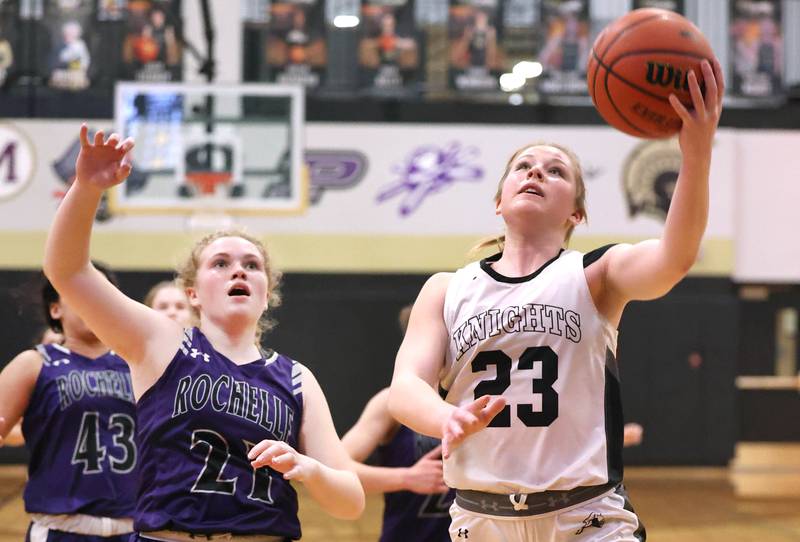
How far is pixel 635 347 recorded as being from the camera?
1226 cm

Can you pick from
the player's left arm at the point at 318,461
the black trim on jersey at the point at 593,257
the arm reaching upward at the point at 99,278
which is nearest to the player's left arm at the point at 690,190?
the black trim on jersey at the point at 593,257

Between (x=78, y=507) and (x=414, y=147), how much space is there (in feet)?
28.6

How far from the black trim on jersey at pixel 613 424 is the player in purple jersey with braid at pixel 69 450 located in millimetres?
2109

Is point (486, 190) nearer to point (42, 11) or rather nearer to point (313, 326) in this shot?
point (313, 326)

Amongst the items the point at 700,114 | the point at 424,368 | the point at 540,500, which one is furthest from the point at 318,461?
the point at 700,114

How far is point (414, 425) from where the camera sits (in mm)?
2699

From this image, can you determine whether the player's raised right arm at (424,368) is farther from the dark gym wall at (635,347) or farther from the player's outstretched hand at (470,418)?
the dark gym wall at (635,347)

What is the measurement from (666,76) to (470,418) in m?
1.10

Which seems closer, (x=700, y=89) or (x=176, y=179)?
(x=700, y=89)

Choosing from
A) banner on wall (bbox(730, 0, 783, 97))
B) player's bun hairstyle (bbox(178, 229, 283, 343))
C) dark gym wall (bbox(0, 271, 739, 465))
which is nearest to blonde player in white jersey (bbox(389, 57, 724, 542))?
player's bun hairstyle (bbox(178, 229, 283, 343))

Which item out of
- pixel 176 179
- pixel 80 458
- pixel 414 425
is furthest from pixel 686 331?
pixel 414 425

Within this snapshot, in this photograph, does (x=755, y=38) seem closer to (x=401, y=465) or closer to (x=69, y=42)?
(x=69, y=42)

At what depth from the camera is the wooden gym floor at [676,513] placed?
28.9 feet

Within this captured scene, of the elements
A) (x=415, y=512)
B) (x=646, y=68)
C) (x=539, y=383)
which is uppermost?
(x=646, y=68)
